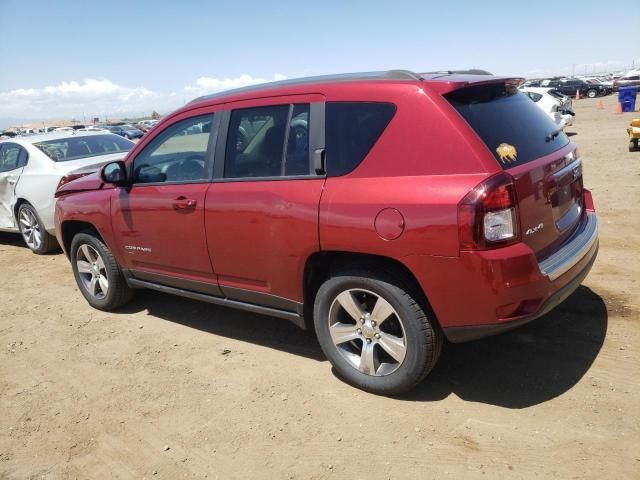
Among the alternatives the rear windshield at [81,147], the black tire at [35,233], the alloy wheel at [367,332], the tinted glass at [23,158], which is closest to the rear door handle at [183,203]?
the alloy wheel at [367,332]

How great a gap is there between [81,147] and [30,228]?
1.36m

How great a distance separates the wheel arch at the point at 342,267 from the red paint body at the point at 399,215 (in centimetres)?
7

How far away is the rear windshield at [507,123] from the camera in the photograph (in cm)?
289

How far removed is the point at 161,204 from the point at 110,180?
626 mm

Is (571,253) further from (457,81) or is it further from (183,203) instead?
(183,203)

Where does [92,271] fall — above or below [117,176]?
below

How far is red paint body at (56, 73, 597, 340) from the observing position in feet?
8.94

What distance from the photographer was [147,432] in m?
3.19

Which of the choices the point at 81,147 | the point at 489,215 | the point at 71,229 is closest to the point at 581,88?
the point at 81,147

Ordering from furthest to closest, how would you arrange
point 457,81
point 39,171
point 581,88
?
point 581,88
point 39,171
point 457,81

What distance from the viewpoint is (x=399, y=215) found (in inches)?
112

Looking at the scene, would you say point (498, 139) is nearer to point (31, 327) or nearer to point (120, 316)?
point (120, 316)

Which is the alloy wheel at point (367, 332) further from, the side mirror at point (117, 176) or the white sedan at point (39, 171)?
the white sedan at point (39, 171)

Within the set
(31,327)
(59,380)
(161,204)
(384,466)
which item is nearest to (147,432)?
(59,380)
